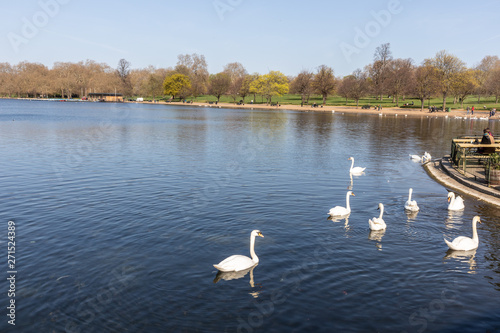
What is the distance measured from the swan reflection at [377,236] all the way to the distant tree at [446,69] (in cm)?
9835

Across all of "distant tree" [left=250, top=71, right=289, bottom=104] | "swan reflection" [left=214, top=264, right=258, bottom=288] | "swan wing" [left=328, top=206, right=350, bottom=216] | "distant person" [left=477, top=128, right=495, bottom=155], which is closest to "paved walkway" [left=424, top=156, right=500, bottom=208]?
"distant person" [left=477, top=128, right=495, bottom=155]

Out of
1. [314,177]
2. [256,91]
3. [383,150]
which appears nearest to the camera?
[314,177]

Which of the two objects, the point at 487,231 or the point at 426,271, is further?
the point at 487,231

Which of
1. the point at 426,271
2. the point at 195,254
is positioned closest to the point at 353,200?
the point at 426,271

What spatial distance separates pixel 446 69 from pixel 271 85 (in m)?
67.7

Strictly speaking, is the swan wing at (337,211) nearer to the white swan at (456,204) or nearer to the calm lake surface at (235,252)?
the calm lake surface at (235,252)

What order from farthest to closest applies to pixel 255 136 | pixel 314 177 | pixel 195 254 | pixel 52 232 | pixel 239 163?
1. pixel 255 136
2. pixel 239 163
3. pixel 314 177
4. pixel 52 232
5. pixel 195 254

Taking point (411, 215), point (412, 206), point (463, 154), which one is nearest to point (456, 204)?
point (412, 206)

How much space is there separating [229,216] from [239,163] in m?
12.8

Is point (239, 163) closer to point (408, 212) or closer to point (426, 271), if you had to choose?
point (408, 212)

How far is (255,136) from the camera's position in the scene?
158 ft

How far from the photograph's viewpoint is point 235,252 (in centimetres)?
1281

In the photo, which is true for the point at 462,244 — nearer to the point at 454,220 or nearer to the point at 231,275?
the point at 454,220

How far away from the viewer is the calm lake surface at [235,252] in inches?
364
